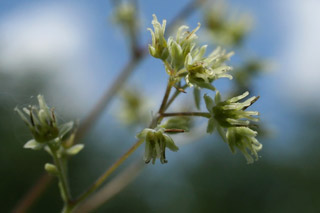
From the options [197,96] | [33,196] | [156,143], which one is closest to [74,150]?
[156,143]

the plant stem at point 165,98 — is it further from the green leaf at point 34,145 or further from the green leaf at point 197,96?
the green leaf at point 34,145

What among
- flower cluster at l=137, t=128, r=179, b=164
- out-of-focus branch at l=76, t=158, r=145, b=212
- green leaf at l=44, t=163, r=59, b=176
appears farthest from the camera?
out-of-focus branch at l=76, t=158, r=145, b=212

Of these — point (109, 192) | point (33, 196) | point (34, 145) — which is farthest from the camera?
point (109, 192)

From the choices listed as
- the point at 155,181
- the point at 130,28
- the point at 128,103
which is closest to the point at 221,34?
the point at 130,28

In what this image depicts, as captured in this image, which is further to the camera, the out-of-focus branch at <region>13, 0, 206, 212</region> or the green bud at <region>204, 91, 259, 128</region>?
the out-of-focus branch at <region>13, 0, 206, 212</region>

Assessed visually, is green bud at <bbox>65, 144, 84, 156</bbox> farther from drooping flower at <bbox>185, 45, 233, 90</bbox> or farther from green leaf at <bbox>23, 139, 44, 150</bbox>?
drooping flower at <bbox>185, 45, 233, 90</bbox>

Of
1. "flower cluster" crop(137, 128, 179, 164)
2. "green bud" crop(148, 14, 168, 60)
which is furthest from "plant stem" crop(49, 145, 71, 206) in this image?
"green bud" crop(148, 14, 168, 60)

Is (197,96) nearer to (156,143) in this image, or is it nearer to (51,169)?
(156,143)
